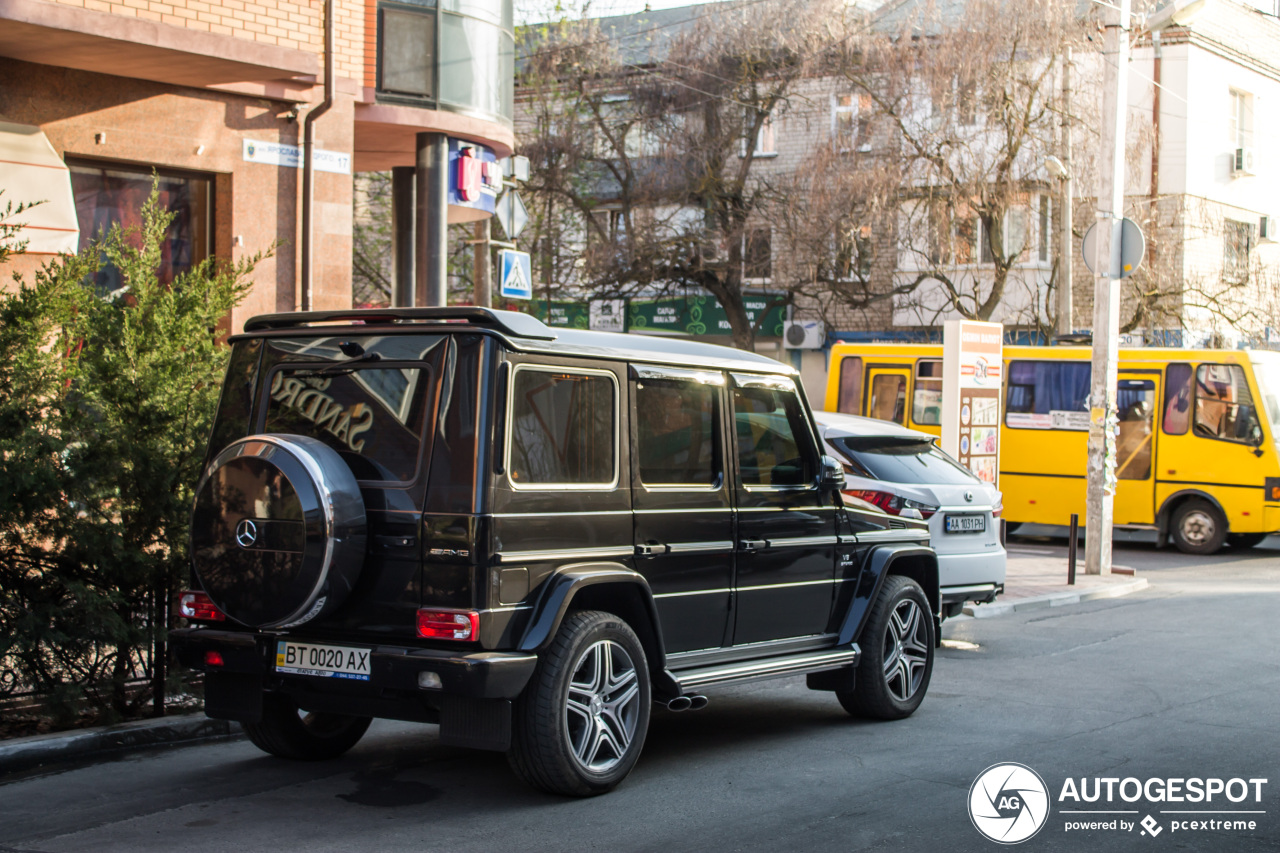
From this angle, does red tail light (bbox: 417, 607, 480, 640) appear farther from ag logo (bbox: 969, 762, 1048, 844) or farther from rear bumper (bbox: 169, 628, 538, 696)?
ag logo (bbox: 969, 762, 1048, 844)

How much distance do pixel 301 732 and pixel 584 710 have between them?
1.66 metres

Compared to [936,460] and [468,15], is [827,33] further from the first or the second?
[936,460]

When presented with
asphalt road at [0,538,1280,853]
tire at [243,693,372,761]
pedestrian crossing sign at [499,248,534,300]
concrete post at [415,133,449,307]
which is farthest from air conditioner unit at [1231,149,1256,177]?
tire at [243,693,372,761]

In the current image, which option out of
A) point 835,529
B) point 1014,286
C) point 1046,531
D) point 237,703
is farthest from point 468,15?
point 1014,286

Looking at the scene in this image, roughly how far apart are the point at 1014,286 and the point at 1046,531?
9638 millimetres

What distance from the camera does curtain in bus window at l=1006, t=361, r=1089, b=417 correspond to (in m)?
20.6

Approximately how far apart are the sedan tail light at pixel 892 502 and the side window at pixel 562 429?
5147mm

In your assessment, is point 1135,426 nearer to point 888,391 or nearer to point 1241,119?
point 888,391

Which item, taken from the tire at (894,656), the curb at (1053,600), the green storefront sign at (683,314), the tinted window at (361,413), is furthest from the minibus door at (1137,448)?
the tinted window at (361,413)

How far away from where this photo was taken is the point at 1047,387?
68.3 feet

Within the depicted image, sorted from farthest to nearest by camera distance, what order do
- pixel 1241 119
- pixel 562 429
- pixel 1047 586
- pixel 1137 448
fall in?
pixel 1241 119, pixel 1137 448, pixel 1047 586, pixel 562 429

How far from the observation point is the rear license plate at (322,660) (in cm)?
565

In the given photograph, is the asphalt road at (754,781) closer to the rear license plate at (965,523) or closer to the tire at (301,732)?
the tire at (301,732)

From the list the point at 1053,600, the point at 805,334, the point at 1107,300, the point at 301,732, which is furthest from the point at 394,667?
the point at 805,334
